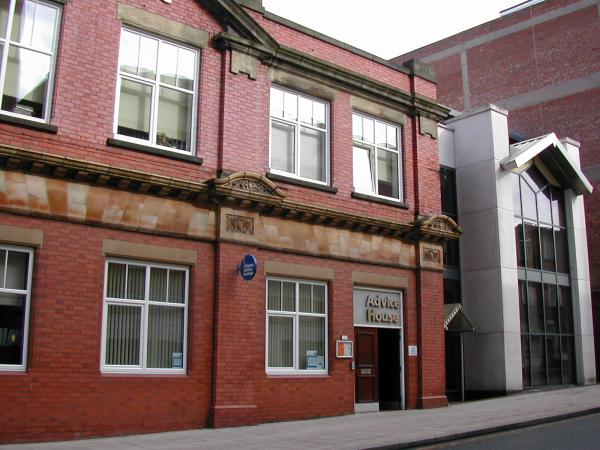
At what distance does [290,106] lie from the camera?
1584 centimetres

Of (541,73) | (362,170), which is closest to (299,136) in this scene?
(362,170)

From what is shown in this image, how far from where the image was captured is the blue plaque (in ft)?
43.3

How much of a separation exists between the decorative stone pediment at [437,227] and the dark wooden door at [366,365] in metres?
2.84

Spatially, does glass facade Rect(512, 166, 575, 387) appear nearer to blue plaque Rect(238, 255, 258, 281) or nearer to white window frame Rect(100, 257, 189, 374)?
blue plaque Rect(238, 255, 258, 281)

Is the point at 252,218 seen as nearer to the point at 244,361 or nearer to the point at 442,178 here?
the point at 244,361

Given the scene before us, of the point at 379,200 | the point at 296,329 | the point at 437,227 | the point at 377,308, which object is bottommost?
the point at 296,329

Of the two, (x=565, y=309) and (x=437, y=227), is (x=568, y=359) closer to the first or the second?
(x=565, y=309)

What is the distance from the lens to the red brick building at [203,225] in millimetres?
11477

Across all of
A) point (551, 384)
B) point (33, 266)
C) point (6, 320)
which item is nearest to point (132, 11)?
point (33, 266)

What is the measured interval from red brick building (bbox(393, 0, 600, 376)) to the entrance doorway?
43.0 feet

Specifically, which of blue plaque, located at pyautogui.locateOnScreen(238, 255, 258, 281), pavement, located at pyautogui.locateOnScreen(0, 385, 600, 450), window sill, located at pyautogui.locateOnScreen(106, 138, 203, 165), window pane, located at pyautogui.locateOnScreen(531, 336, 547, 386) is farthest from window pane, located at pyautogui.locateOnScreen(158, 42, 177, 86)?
window pane, located at pyautogui.locateOnScreen(531, 336, 547, 386)

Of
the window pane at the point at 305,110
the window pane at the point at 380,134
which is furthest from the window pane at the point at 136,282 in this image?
the window pane at the point at 380,134

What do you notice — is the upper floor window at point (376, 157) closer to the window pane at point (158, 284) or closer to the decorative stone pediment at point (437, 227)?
the decorative stone pediment at point (437, 227)

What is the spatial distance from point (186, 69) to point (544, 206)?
1478cm
